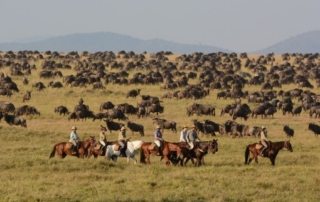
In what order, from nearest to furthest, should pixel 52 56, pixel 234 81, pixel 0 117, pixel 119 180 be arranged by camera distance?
pixel 119 180 → pixel 0 117 → pixel 234 81 → pixel 52 56

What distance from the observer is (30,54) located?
116 m

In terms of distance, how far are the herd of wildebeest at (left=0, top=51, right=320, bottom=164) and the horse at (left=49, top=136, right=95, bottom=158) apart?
11860mm

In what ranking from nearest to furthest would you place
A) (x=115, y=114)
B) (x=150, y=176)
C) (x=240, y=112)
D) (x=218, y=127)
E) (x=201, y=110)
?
(x=150, y=176)
(x=218, y=127)
(x=115, y=114)
(x=240, y=112)
(x=201, y=110)

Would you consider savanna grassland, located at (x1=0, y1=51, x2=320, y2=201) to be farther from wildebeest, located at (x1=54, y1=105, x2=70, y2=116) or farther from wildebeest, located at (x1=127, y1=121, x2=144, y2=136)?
wildebeest, located at (x1=54, y1=105, x2=70, y2=116)

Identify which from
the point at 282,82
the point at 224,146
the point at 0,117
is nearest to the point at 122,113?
the point at 0,117

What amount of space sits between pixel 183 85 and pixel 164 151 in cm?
4325

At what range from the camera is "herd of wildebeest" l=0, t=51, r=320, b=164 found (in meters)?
48.7

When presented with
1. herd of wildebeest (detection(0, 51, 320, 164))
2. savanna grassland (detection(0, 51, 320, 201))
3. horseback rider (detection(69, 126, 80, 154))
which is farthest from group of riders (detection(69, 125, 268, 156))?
herd of wildebeest (detection(0, 51, 320, 164))

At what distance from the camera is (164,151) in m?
29.5

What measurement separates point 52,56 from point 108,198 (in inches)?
3495

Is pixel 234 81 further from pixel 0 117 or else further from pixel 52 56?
pixel 52 56

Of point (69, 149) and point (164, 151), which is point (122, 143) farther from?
point (69, 149)

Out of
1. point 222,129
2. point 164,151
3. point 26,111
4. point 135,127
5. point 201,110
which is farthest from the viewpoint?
point 201,110

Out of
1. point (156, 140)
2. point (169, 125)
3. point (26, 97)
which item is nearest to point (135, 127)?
point (169, 125)
